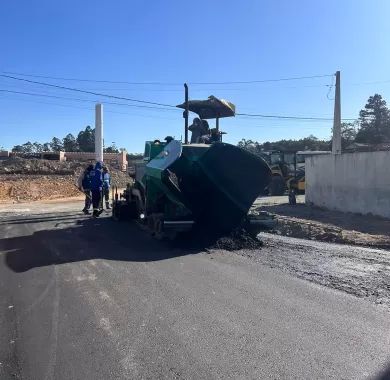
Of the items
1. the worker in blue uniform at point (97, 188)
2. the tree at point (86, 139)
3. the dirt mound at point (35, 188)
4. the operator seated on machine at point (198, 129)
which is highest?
the tree at point (86, 139)

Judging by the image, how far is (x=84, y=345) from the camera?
4.78 meters

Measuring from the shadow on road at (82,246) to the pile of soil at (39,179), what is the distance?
17800mm

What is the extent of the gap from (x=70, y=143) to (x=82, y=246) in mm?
89330

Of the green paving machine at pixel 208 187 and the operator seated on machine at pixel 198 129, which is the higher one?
the operator seated on machine at pixel 198 129

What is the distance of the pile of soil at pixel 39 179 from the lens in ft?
112

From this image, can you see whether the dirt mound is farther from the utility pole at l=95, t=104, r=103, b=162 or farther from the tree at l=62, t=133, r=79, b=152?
the tree at l=62, t=133, r=79, b=152

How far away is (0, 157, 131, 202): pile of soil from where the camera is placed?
112 ft

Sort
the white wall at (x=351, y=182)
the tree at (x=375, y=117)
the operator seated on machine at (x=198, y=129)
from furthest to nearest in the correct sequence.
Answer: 1. the tree at (x=375, y=117)
2. the white wall at (x=351, y=182)
3. the operator seated on machine at (x=198, y=129)

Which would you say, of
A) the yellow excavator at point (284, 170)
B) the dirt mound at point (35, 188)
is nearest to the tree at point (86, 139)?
the dirt mound at point (35, 188)

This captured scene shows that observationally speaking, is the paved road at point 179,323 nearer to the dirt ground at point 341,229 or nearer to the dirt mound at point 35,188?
the dirt ground at point 341,229

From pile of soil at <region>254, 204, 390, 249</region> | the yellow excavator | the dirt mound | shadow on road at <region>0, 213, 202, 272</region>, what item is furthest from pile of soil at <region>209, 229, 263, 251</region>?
the dirt mound

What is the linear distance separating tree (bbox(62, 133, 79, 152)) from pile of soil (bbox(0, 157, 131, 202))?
45.6m

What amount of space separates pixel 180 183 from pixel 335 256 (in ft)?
11.4

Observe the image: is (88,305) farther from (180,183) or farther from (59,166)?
(59,166)
